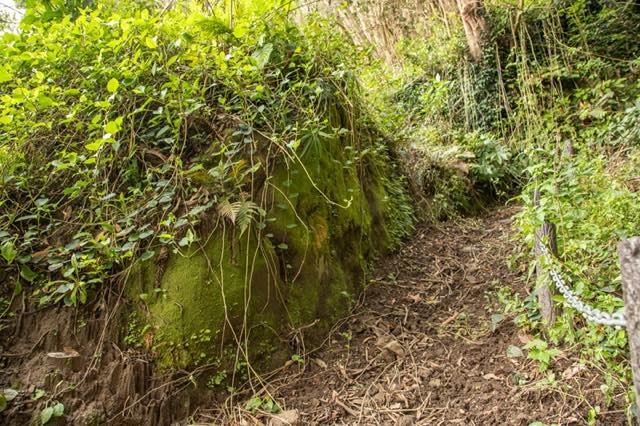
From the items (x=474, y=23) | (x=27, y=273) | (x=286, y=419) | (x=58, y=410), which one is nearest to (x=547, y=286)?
(x=286, y=419)

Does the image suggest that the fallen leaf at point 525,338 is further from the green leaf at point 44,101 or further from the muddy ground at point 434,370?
the green leaf at point 44,101

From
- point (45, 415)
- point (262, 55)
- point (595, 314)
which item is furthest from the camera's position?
point (262, 55)

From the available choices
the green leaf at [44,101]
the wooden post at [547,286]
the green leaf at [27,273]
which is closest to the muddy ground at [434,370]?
the wooden post at [547,286]

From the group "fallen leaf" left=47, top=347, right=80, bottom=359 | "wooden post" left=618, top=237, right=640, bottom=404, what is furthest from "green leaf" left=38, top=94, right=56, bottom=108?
"wooden post" left=618, top=237, right=640, bottom=404

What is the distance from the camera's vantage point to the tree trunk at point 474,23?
295 inches

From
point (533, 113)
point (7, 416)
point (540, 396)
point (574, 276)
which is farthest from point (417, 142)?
point (7, 416)

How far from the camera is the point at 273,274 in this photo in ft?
9.16

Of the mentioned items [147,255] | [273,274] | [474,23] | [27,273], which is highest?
[474,23]

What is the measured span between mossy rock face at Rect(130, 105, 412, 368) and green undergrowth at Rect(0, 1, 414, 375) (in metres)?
0.01

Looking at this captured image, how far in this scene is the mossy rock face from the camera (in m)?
2.51

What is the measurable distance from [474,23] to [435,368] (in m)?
7.11

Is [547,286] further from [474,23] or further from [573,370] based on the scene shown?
[474,23]

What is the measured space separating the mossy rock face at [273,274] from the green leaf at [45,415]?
59 centimetres

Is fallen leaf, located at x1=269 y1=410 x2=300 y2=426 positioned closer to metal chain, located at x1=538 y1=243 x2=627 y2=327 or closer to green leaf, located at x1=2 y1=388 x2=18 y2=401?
green leaf, located at x1=2 y1=388 x2=18 y2=401
